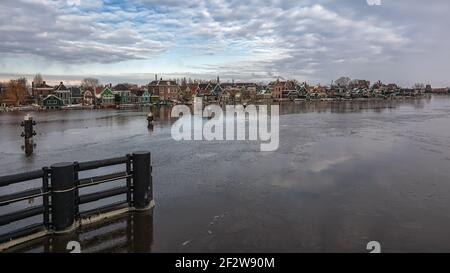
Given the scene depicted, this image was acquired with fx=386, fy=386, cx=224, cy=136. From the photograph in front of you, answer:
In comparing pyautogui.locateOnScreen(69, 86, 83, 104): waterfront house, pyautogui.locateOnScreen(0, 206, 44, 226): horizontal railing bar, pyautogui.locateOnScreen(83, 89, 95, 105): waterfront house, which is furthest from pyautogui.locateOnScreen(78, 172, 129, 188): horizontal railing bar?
pyautogui.locateOnScreen(69, 86, 83, 104): waterfront house

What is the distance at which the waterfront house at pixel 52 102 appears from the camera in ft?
348

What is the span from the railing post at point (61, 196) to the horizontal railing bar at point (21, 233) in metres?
0.27

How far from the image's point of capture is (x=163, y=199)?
9.88 metres

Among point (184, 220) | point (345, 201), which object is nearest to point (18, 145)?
point (184, 220)

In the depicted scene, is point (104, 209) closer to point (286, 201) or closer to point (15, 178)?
point (15, 178)

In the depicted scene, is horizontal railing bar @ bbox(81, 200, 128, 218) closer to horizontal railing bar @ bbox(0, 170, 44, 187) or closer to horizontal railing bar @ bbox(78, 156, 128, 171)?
horizontal railing bar @ bbox(78, 156, 128, 171)

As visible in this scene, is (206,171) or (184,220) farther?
(206,171)

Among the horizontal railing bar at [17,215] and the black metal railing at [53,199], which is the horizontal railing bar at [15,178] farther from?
the horizontal railing bar at [17,215]

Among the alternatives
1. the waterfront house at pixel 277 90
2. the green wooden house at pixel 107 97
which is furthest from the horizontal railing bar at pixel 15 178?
the waterfront house at pixel 277 90

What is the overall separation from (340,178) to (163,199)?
5958 mm

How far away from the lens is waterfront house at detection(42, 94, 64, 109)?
106 m

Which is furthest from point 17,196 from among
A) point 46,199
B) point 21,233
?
point 21,233

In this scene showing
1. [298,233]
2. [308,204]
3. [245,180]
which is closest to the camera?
[298,233]

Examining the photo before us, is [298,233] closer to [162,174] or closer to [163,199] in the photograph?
[163,199]
